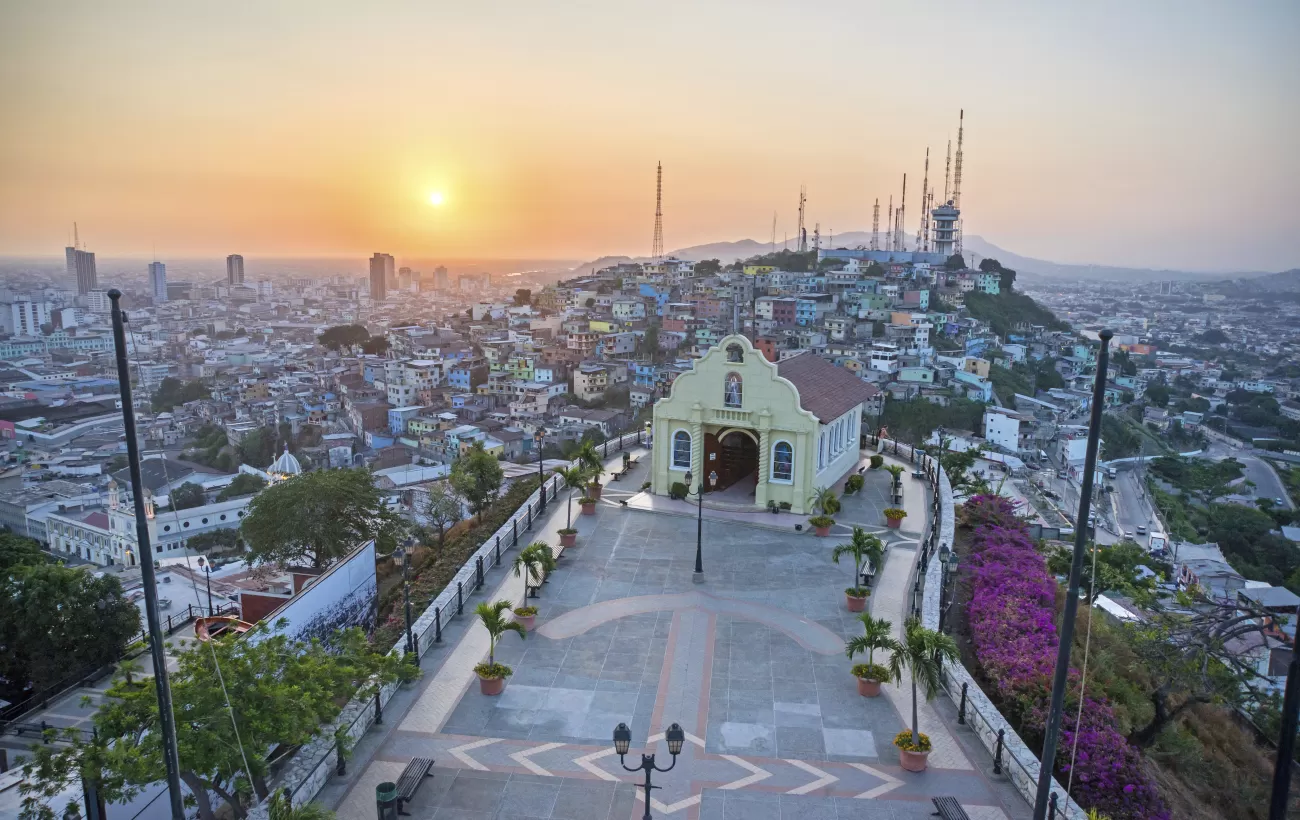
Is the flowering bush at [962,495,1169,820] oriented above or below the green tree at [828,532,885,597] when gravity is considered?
below

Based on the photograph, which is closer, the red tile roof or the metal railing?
the metal railing

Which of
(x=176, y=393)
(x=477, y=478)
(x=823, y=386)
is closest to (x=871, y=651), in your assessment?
(x=823, y=386)

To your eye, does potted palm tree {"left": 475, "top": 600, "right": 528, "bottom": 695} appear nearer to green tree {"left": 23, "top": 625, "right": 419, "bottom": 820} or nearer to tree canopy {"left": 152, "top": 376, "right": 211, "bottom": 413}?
green tree {"left": 23, "top": 625, "right": 419, "bottom": 820}

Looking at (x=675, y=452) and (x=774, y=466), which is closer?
(x=774, y=466)

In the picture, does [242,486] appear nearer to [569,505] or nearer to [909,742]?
[569,505]

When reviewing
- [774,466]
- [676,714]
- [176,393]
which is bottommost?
[176,393]

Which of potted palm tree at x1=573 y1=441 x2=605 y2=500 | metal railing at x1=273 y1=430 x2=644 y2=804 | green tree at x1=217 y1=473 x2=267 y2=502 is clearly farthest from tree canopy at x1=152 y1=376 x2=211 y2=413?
metal railing at x1=273 y1=430 x2=644 y2=804
